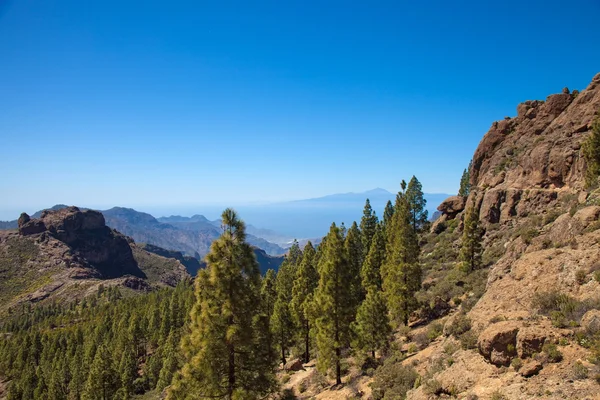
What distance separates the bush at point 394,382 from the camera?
15.4m

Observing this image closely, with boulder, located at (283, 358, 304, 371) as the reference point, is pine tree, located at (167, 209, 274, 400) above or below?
above

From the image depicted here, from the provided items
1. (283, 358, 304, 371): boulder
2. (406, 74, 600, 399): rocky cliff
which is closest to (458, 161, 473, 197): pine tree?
(406, 74, 600, 399): rocky cliff

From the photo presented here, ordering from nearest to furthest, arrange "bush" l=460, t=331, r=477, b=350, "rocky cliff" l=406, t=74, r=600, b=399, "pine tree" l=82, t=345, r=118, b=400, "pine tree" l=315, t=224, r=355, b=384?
1. "rocky cliff" l=406, t=74, r=600, b=399
2. "bush" l=460, t=331, r=477, b=350
3. "pine tree" l=315, t=224, r=355, b=384
4. "pine tree" l=82, t=345, r=118, b=400

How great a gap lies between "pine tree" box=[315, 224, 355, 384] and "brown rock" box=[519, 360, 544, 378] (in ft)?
45.1

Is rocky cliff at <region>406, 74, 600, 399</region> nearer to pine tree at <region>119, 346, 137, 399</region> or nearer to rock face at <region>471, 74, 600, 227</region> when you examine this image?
rock face at <region>471, 74, 600, 227</region>

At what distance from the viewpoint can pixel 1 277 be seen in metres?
172

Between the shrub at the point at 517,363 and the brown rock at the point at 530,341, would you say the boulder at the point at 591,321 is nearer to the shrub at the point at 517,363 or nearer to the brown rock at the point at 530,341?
the brown rock at the point at 530,341

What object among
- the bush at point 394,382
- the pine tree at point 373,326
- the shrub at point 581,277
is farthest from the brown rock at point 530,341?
the pine tree at point 373,326

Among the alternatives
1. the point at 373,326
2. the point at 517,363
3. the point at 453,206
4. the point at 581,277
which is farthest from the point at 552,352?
the point at 453,206

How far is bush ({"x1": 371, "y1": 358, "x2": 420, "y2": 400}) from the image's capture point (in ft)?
50.5

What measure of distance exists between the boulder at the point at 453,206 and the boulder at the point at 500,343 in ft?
164

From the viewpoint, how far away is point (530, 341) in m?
11.9

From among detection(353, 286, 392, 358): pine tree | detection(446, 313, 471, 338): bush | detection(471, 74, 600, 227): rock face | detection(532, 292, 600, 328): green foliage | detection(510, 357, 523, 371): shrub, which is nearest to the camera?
detection(510, 357, 523, 371): shrub

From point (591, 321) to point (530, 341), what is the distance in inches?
83.9
